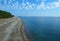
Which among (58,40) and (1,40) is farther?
(58,40)

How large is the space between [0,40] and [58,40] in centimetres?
2167

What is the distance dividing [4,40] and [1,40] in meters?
0.33

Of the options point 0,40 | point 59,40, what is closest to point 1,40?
point 0,40

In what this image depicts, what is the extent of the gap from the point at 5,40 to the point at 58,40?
21293 mm

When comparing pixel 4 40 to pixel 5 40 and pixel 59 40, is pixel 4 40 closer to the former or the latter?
pixel 5 40

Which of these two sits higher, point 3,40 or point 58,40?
point 3,40

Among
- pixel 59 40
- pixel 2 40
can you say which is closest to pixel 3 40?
pixel 2 40

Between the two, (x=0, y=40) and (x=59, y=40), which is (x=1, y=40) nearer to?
(x=0, y=40)

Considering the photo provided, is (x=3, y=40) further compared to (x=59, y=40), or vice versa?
(x=59, y=40)

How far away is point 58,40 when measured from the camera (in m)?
36.6

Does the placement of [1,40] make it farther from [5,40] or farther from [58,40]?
[58,40]

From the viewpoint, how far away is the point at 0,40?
57.4 ft

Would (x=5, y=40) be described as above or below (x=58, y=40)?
above

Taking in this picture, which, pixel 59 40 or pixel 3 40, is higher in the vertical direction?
pixel 3 40
